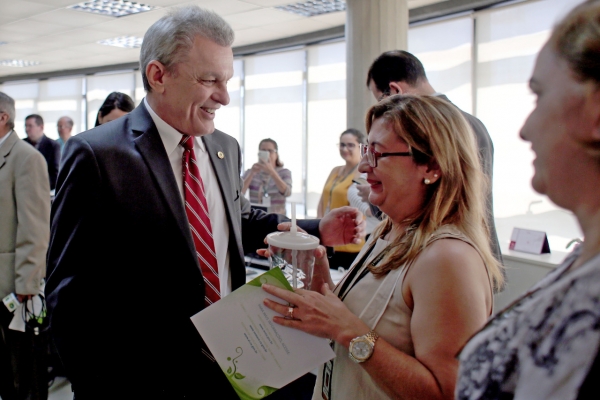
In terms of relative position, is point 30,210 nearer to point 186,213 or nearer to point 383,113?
Result: point 186,213

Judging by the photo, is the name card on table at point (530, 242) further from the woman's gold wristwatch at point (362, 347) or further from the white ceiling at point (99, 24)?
the white ceiling at point (99, 24)

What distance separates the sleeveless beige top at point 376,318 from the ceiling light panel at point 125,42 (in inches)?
284

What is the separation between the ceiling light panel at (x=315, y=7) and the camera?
554 cm

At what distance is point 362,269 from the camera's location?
4.06 ft

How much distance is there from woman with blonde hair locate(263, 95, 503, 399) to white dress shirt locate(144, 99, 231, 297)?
43 cm

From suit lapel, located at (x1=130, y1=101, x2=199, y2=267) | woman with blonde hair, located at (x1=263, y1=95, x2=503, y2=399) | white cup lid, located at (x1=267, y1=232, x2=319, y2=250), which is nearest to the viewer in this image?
woman with blonde hair, located at (x1=263, y1=95, x2=503, y2=399)

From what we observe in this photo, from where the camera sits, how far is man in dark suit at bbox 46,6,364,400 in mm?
1233

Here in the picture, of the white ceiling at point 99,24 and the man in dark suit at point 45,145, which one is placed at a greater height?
the white ceiling at point 99,24

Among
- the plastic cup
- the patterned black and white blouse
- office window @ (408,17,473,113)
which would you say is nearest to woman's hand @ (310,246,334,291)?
the plastic cup

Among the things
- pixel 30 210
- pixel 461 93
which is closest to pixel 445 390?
pixel 30 210

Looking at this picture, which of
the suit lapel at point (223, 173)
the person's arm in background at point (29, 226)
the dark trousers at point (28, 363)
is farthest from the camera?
the dark trousers at point (28, 363)

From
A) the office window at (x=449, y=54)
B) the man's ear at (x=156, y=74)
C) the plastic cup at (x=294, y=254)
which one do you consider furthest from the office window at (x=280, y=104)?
the plastic cup at (x=294, y=254)

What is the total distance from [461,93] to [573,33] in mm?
5330

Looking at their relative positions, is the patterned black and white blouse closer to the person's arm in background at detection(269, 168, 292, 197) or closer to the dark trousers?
the dark trousers
